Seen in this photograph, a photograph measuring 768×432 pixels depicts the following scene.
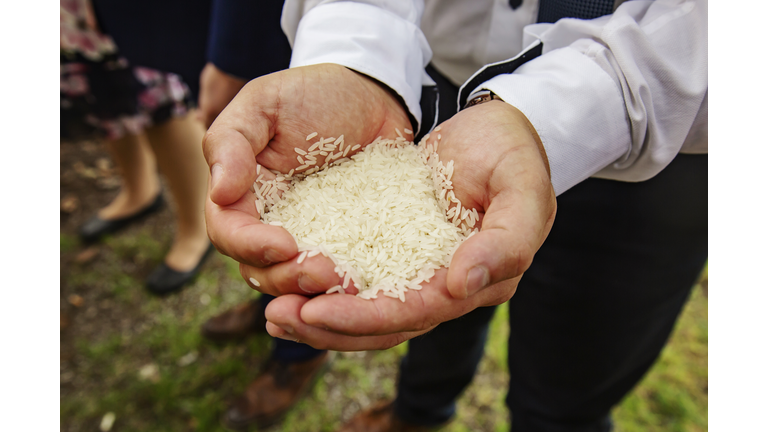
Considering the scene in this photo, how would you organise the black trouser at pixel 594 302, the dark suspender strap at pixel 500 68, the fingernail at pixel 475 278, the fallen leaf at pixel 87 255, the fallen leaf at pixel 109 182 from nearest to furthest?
1. the fingernail at pixel 475 278
2. the dark suspender strap at pixel 500 68
3. the black trouser at pixel 594 302
4. the fallen leaf at pixel 87 255
5. the fallen leaf at pixel 109 182

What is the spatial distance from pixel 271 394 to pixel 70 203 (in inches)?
113

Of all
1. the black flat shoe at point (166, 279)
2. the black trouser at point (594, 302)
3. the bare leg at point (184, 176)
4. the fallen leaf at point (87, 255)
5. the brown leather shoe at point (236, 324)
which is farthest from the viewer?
the fallen leaf at point (87, 255)

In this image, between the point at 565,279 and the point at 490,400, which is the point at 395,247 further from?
the point at 490,400

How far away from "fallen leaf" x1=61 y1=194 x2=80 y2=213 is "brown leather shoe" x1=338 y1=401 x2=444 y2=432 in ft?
10.7

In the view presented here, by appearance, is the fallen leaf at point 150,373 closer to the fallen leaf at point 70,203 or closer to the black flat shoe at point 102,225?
the black flat shoe at point 102,225

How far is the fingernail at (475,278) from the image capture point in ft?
3.49

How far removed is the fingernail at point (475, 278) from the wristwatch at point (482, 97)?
2.28 feet

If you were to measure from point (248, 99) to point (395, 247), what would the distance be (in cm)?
68

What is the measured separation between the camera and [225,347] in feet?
10.1

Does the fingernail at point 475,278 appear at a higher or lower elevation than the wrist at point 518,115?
lower

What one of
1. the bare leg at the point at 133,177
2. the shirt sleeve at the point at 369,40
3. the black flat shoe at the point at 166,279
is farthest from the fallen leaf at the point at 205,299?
the shirt sleeve at the point at 369,40

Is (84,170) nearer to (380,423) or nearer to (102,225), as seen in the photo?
(102,225)

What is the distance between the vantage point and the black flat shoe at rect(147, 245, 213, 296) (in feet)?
11.1

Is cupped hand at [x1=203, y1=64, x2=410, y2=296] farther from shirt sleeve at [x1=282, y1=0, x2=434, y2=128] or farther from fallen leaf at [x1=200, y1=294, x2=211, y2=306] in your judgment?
fallen leaf at [x1=200, y1=294, x2=211, y2=306]
